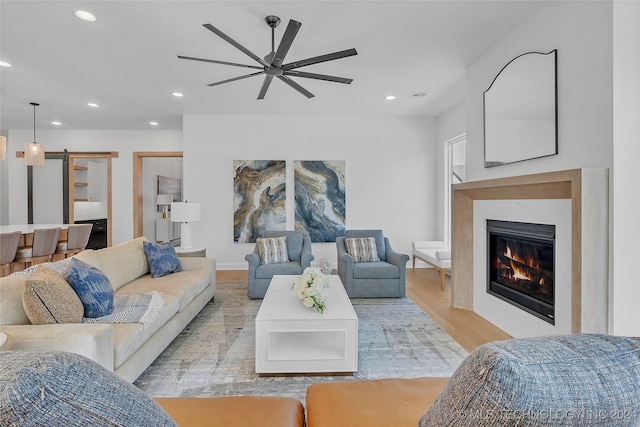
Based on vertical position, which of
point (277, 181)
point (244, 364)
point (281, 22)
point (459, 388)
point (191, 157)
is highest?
point (281, 22)

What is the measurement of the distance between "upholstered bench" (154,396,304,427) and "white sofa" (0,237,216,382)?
0.72 m

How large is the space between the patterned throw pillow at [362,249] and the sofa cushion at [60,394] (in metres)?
3.85

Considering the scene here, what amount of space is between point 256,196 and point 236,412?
4.56 metres

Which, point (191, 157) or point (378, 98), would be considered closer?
point (378, 98)

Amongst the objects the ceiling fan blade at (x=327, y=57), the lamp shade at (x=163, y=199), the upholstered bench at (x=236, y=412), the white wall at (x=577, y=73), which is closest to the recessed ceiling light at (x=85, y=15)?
the ceiling fan blade at (x=327, y=57)

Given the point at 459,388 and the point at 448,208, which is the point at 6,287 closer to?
the point at 459,388

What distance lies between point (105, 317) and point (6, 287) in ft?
1.84

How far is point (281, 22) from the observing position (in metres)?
2.71

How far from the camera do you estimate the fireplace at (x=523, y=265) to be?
259 centimetres

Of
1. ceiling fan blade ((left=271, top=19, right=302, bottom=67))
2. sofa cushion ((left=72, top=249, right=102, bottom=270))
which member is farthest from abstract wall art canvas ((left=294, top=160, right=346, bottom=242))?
sofa cushion ((left=72, top=249, right=102, bottom=270))

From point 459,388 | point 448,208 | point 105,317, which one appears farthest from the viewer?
point 448,208

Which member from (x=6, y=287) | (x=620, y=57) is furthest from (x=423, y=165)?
(x=6, y=287)

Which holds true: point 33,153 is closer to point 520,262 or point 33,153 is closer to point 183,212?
point 183,212

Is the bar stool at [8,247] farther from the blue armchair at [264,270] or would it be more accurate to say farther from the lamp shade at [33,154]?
the blue armchair at [264,270]
